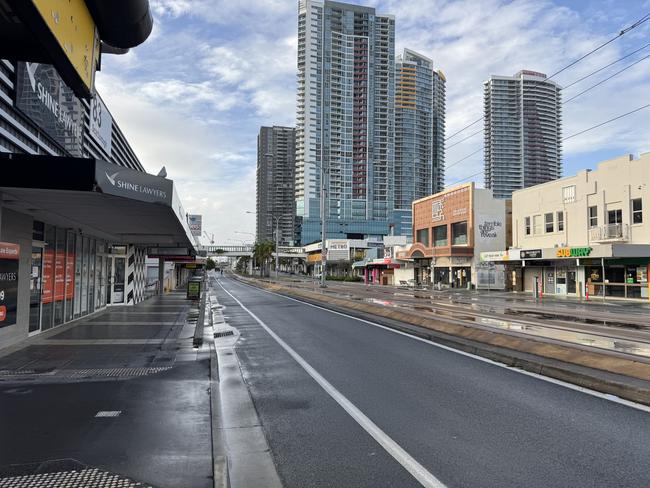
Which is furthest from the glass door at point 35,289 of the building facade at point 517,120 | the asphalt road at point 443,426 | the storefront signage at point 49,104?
the building facade at point 517,120

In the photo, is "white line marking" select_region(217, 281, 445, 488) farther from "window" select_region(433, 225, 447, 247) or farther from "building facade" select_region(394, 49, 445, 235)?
"building facade" select_region(394, 49, 445, 235)

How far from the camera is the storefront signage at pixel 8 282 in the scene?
1031 cm

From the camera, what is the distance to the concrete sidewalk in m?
4.58

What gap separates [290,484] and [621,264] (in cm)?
3658

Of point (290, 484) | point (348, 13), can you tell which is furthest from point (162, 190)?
point (348, 13)

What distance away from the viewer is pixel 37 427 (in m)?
5.74

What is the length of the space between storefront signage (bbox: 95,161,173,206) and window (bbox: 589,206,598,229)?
3520 cm

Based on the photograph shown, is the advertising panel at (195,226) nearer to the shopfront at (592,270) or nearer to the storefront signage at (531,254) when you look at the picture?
the storefront signage at (531,254)

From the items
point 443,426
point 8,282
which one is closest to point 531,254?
point 443,426

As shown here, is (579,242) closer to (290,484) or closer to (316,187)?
(290,484)

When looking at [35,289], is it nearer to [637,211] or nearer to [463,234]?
[637,211]

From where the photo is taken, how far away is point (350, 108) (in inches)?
6373

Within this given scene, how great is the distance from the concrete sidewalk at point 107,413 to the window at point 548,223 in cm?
3740

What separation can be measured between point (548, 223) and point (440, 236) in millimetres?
18924
